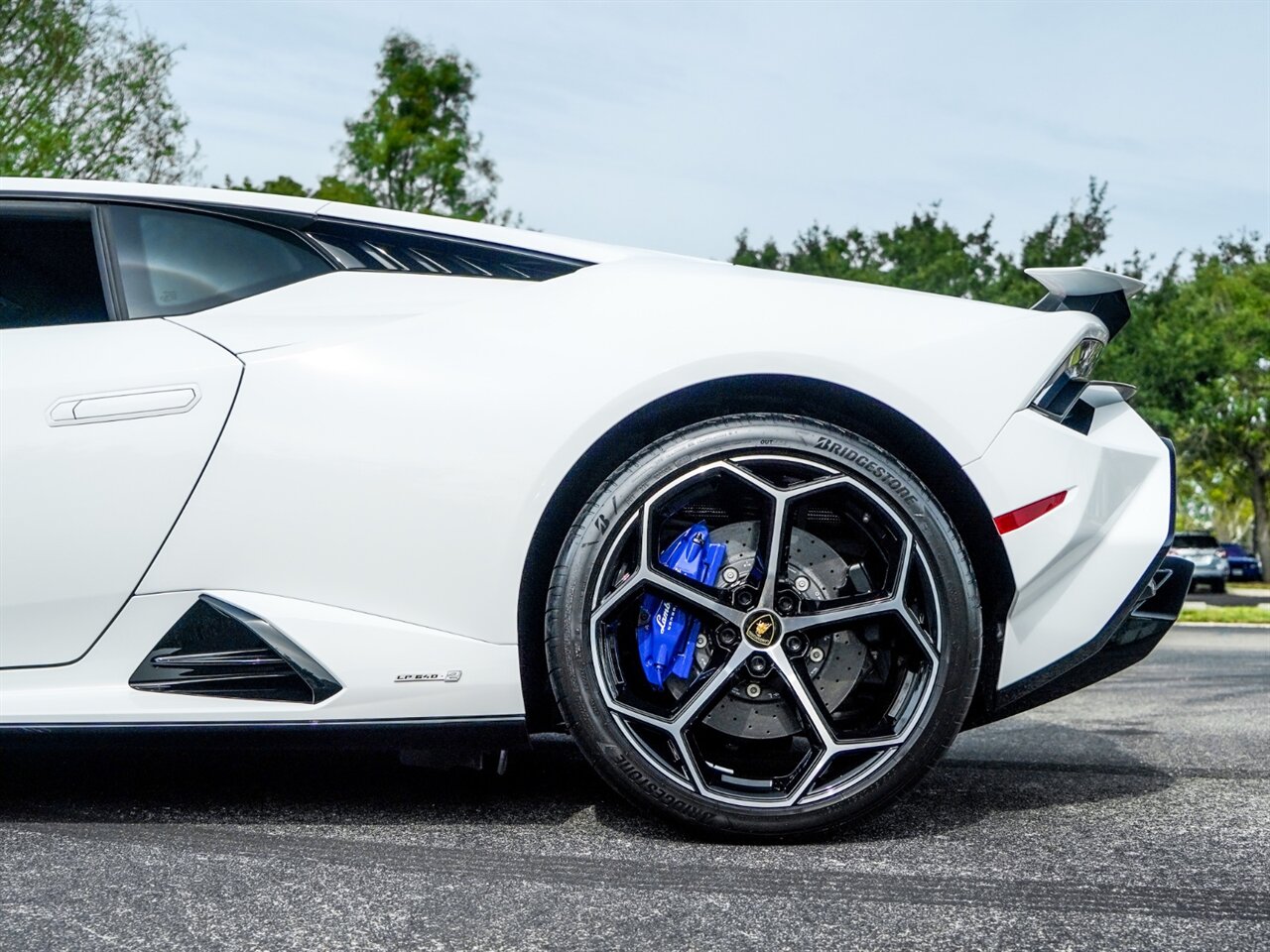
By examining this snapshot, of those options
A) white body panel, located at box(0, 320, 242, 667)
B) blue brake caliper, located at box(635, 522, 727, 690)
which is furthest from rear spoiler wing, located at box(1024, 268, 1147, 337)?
white body panel, located at box(0, 320, 242, 667)

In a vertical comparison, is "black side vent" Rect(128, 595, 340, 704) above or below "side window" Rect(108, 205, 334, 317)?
below

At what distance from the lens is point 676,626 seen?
2.45 metres

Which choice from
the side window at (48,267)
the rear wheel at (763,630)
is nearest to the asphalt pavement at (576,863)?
the rear wheel at (763,630)

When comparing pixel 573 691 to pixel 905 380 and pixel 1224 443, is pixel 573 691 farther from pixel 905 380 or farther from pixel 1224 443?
pixel 1224 443

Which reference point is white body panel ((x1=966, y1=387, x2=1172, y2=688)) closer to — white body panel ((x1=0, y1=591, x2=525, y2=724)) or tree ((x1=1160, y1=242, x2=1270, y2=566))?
white body panel ((x1=0, y1=591, x2=525, y2=724))

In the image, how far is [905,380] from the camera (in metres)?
2.43

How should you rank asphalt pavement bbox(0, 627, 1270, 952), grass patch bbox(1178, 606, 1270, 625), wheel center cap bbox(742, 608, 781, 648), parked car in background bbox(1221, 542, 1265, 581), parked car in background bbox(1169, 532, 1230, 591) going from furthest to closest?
1. parked car in background bbox(1221, 542, 1265, 581)
2. parked car in background bbox(1169, 532, 1230, 591)
3. grass patch bbox(1178, 606, 1270, 625)
4. wheel center cap bbox(742, 608, 781, 648)
5. asphalt pavement bbox(0, 627, 1270, 952)

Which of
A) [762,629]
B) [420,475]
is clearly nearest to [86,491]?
[420,475]

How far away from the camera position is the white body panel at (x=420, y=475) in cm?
241

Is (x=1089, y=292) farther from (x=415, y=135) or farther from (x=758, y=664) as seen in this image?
(x=415, y=135)

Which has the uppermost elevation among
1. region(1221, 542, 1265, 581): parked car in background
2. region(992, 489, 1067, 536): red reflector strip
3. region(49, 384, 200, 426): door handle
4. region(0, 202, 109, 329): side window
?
region(0, 202, 109, 329): side window

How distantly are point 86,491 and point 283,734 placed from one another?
604mm

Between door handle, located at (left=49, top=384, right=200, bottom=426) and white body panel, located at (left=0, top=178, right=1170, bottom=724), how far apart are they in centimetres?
1

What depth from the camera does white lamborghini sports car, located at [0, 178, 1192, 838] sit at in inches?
94.0
